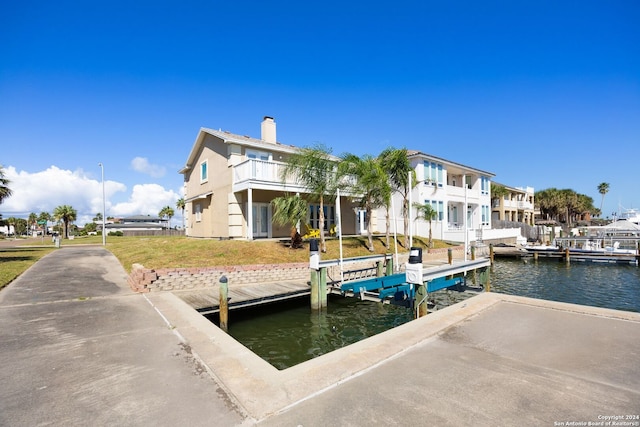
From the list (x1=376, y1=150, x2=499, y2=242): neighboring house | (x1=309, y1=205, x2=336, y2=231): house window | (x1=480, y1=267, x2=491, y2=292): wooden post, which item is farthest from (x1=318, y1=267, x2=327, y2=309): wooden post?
(x1=376, y1=150, x2=499, y2=242): neighboring house

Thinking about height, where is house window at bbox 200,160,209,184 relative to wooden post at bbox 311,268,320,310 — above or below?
above

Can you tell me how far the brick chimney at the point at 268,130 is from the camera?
25.0m

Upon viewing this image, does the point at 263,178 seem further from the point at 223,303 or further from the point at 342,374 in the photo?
the point at 342,374

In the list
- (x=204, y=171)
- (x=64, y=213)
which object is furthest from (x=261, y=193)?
(x=64, y=213)

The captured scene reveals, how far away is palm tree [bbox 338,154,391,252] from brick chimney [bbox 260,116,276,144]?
8717 mm

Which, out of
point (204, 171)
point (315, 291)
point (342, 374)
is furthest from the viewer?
point (204, 171)

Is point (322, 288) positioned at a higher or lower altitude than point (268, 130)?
lower

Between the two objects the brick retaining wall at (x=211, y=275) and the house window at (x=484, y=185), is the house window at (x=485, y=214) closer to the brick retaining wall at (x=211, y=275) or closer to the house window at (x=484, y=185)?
the house window at (x=484, y=185)

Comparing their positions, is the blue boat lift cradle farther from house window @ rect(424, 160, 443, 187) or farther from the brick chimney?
house window @ rect(424, 160, 443, 187)

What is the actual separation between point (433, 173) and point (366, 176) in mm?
16093

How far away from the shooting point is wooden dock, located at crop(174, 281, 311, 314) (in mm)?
9578

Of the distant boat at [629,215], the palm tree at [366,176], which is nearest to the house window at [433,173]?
the palm tree at [366,176]

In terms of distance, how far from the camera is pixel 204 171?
25.8 m

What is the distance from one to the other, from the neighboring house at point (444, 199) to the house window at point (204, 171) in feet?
55.3
